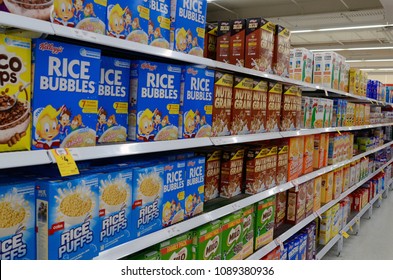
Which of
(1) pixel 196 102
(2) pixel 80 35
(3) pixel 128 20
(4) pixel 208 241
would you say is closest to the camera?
(2) pixel 80 35

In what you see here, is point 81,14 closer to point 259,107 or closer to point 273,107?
point 259,107

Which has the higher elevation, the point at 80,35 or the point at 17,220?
the point at 80,35

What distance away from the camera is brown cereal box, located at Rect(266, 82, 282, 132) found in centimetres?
276

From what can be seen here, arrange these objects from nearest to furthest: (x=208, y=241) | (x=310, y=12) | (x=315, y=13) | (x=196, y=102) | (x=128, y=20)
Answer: (x=128, y=20) → (x=196, y=102) → (x=208, y=241) → (x=315, y=13) → (x=310, y=12)

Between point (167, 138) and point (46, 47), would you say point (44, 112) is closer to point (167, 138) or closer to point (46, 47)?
point (46, 47)

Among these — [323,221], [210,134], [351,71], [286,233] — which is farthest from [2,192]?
[351,71]

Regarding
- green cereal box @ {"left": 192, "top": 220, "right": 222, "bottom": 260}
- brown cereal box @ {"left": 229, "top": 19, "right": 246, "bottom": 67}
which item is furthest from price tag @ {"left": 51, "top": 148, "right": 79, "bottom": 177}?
brown cereal box @ {"left": 229, "top": 19, "right": 246, "bottom": 67}

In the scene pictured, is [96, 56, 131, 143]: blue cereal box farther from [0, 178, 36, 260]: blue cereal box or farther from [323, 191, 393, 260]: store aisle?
[323, 191, 393, 260]: store aisle

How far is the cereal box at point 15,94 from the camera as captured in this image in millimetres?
1147

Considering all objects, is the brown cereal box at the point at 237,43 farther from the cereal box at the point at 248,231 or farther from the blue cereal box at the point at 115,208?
the blue cereal box at the point at 115,208

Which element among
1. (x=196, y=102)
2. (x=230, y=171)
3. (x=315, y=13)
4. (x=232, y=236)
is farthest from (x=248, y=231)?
(x=315, y=13)

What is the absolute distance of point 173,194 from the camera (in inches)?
74.4

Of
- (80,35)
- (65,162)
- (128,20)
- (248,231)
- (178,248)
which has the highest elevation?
(128,20)

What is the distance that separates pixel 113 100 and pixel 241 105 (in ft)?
3.29
